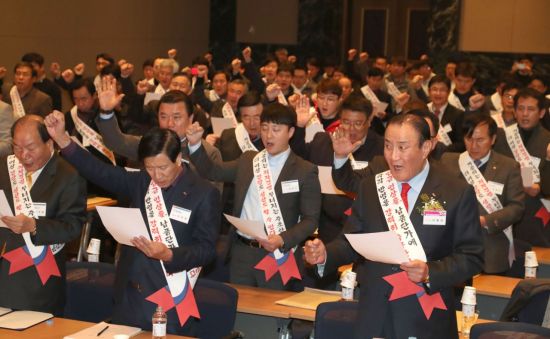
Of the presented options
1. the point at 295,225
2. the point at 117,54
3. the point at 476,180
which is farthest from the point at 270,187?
the point at 117,54

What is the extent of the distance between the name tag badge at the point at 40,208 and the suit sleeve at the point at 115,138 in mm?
642

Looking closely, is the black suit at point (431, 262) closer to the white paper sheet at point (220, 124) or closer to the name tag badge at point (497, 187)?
the name tag badge at point (497, 187)

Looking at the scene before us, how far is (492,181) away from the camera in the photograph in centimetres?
570

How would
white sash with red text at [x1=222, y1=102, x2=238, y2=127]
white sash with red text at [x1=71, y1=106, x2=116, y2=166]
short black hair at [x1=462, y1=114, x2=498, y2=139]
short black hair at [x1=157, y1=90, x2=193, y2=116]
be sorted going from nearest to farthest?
short black hair at [x1=157, y1=90, x2=193, y2=116] < short black hair at [x1=462, y1=114, x2=498, y2=139] < white sash with red text at [x1=71, y1=106, x2=116, y2=166] < white sash with red text at [x1=222, y1=102, x2=238, y2=127]

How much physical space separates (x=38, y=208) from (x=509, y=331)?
222 centimetres

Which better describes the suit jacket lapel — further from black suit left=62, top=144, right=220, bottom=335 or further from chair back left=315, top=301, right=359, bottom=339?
chair back left=315, top=301, right=359, bottom=339

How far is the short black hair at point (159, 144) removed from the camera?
3.93m

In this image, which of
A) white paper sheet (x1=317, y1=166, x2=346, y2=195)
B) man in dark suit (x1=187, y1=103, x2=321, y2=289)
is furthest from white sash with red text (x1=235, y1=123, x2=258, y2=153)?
man in dark suit (x1=187, y1=103, x2=321, y2=289)

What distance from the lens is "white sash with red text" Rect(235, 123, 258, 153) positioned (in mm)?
6332

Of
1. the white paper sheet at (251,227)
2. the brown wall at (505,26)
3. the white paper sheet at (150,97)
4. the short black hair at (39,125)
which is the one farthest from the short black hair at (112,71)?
the brown wall at (505,26)

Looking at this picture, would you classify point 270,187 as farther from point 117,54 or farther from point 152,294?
point 117,54

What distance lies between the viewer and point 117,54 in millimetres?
14305

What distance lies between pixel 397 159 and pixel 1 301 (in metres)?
2.08

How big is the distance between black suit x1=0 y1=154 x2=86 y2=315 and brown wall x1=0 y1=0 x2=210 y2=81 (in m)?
7.99
